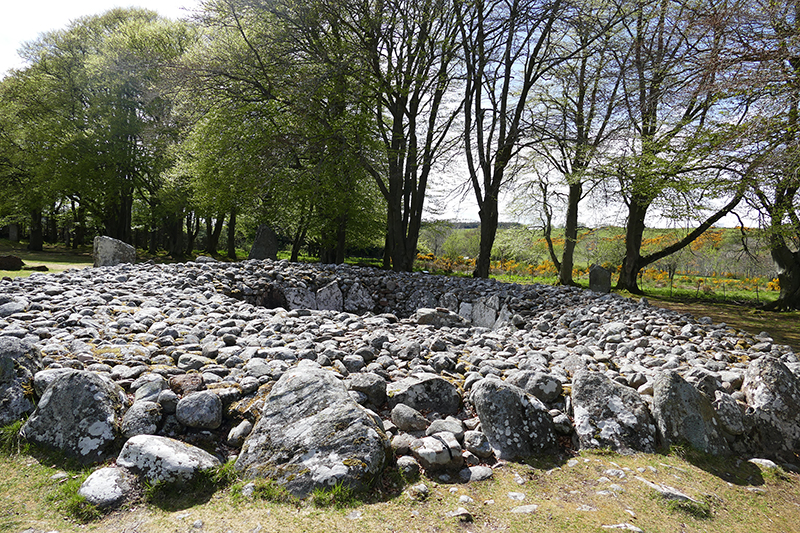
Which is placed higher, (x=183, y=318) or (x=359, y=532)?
(x=183, y=318)

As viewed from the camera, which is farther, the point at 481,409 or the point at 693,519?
the point at 481,409

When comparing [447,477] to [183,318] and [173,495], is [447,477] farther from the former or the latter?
[183,318]

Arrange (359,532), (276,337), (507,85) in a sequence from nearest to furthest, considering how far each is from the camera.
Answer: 1. (359,532)
2. (276,337)
3. (507,85)

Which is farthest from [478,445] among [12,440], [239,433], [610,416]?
[12,440]

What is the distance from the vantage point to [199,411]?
3.02 m

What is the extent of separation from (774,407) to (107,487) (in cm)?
527

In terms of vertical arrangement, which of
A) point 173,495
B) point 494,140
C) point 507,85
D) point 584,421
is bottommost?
point 173,495

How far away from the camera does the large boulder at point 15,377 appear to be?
10.1 feet

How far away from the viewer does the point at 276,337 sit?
4.85 meters

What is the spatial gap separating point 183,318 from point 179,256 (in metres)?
20.6

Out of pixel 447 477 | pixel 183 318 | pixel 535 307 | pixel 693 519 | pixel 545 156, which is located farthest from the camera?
pixel 545 156

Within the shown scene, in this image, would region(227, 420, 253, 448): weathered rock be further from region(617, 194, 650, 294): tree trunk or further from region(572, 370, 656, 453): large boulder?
region(617, 194, 650, 294): tree trunk

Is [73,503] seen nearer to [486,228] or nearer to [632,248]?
[486,228]

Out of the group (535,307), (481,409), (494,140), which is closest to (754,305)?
(535,307)
